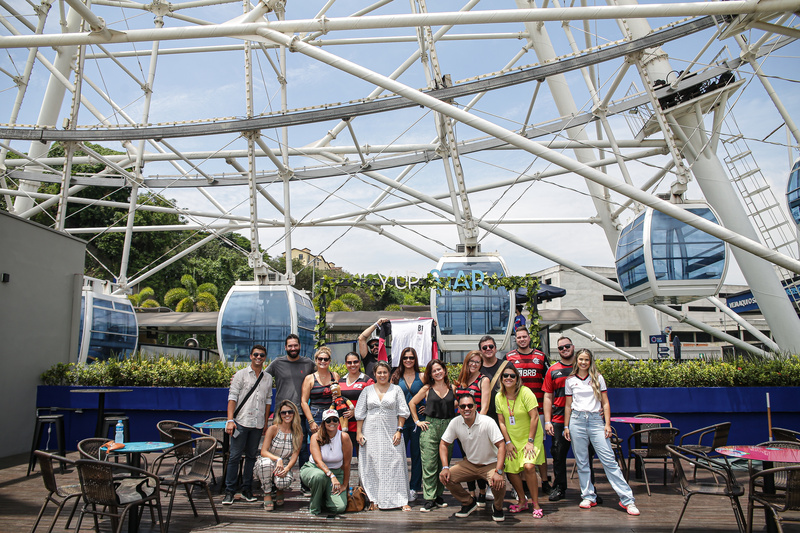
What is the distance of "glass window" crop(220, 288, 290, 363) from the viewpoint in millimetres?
14680

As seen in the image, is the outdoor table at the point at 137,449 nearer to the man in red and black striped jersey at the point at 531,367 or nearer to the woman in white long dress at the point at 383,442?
the woman in white long dress at the point at 383,442

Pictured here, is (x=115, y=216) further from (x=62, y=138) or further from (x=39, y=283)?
(x=39, y=283)

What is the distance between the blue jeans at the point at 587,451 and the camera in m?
7.14

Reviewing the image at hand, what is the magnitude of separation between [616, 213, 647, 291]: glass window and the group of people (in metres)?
7.73

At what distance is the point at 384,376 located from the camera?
24.3ft

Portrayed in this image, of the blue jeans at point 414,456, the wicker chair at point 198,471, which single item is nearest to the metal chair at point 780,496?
the blue jeans at point 414,456

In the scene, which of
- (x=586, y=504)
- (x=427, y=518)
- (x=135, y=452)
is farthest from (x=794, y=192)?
(x=135, y=452)

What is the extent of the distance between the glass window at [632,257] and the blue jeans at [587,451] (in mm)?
8166

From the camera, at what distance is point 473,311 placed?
45.9 feet

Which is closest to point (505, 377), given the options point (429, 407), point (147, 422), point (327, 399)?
point (429, 407)

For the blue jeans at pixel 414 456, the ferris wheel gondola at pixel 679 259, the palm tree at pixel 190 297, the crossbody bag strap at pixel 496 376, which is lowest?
the blue jeans at pixel 414 456

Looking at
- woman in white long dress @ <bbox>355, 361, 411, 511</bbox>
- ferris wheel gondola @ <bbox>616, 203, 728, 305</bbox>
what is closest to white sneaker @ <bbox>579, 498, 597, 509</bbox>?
woman in white long dress @ <bbox>355, 361, 411, 511</bbox>

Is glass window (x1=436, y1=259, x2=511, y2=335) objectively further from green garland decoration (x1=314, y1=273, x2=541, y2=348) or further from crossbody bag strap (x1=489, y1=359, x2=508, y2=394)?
crossbody bag strap (x1=489, y1=359, x2=508, y2=394)

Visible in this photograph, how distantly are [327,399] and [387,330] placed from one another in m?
2.52
